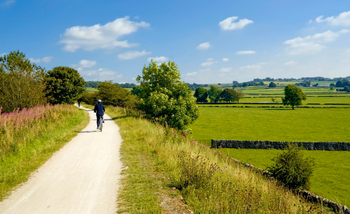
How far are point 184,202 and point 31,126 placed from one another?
11.9m

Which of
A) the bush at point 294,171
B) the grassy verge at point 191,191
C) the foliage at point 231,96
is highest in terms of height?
the foliage at point 231,96

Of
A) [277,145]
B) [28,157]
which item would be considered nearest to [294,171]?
[28,157]

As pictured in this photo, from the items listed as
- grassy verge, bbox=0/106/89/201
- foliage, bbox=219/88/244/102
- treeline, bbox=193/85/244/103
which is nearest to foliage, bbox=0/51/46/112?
grassy verge, bbox=0/106/89/201

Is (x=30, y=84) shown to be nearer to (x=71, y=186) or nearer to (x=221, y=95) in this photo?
(x=71, y=186)

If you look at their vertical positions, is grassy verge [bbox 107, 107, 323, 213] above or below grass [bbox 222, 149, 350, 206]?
above

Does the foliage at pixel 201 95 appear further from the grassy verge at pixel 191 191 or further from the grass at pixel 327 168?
the grassy verge at pixel 191 191

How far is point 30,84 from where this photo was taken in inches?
825

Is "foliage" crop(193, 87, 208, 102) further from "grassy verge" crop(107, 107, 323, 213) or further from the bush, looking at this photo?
"grassy verge" crop(107, 107, 323, 213)

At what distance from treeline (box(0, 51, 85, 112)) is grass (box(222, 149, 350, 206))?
20130 mm

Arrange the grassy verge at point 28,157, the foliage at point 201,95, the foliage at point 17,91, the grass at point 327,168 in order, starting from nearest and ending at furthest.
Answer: the grassy verge at point 28,157
the grass at point 327,168
the foliage at point 17,91
the foliage at point 201,95

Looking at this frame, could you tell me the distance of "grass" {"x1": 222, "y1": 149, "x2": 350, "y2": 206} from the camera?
14.2 metres

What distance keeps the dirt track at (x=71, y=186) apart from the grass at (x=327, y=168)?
616 centimetres

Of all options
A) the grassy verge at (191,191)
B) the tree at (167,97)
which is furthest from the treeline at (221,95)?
the grassy verge at (191,191)

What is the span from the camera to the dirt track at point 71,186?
190 inches
